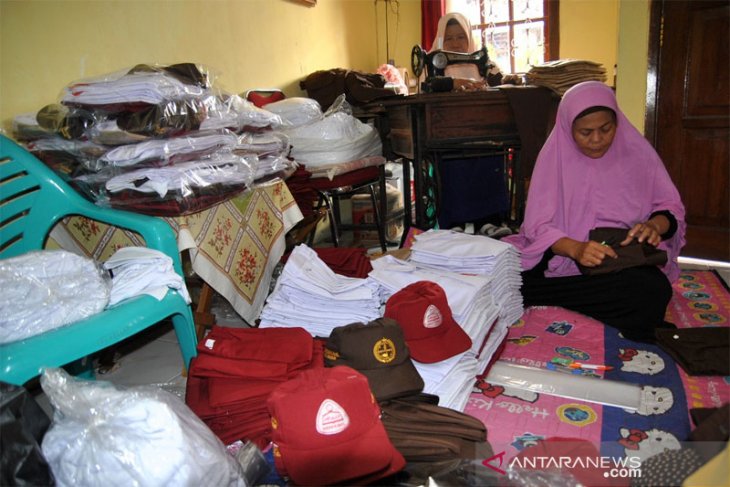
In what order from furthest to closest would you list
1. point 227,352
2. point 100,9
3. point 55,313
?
point 100,9 → point 227,352 → point 55,313

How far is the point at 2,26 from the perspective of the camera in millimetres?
1522

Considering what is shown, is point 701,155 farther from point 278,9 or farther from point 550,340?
point 278,9

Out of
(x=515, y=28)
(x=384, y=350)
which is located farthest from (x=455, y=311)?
(x=515, y=28)

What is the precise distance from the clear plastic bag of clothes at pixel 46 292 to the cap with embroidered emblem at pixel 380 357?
1.80ft

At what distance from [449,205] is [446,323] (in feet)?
5.05

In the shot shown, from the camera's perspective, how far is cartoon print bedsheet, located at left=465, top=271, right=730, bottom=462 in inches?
48.4

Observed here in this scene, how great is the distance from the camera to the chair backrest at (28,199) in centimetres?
144

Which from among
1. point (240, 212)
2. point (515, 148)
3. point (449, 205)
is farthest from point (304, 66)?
point (240, 212)

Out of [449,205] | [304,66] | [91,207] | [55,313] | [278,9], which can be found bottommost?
[449,205]

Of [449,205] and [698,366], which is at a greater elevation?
[449,205]

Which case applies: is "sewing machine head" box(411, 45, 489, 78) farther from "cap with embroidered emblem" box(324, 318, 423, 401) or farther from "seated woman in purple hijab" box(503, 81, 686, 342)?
"cap with embroidered emblem" box(324, 318, 423, 401)

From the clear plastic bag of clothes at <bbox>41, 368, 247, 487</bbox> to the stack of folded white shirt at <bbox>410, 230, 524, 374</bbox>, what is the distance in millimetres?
967

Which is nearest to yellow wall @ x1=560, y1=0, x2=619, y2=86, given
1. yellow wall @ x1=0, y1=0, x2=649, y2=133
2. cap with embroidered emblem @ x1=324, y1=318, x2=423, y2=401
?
yellow wall @ x1=0, y1=0, x2=649, y2=133

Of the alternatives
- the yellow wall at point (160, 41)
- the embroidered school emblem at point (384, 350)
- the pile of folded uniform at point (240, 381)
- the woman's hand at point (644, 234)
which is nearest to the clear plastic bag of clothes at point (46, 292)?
the pile of folded uniform at point (240, 381)
